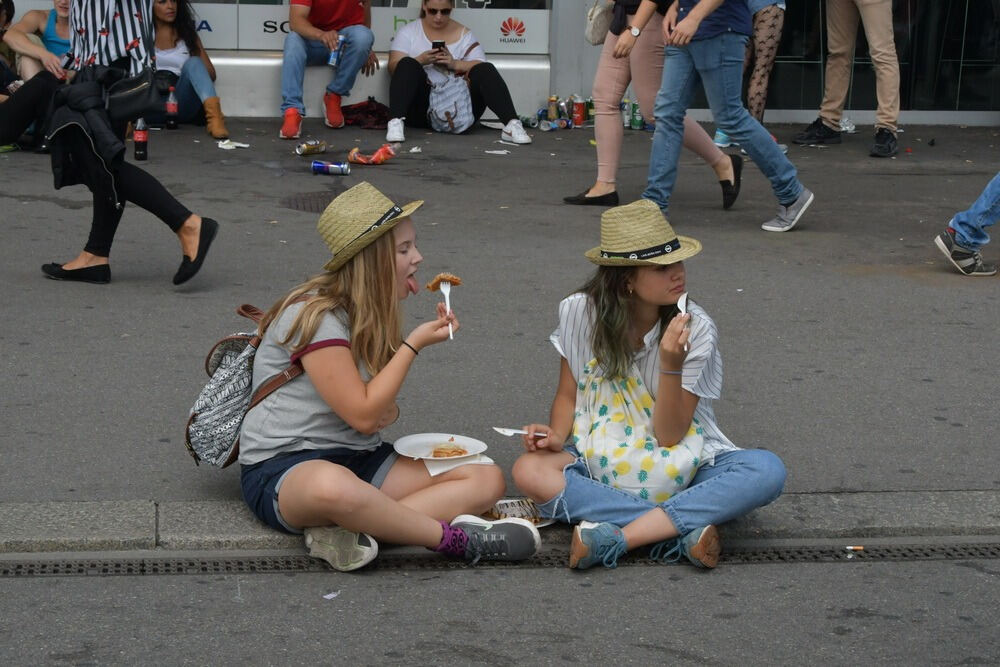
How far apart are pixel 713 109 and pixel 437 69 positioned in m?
4.28

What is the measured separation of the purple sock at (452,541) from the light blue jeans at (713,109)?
424cm

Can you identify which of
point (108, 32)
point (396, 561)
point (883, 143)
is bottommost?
point (396, 561)

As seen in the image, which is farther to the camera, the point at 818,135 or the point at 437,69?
the point at 437,69

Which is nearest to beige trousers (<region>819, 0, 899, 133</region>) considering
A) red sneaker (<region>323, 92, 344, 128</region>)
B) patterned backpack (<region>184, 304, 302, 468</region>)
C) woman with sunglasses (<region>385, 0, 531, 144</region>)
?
woman with sunglasses (<region>385, 0, 531, 144</region>)

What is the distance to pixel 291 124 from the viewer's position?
11.0m

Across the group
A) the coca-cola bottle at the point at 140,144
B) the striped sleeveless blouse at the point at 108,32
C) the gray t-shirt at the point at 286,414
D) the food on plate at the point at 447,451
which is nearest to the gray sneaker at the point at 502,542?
the food on plate at the point at 447,451

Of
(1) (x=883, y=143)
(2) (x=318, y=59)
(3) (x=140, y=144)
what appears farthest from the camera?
(2) (x=318, y=59)

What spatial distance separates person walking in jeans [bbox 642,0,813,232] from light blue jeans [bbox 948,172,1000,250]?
1082 mm

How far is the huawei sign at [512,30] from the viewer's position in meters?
12.1

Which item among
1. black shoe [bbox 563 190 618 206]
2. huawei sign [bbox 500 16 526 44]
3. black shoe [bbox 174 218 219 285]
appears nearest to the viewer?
black shoe [bbox 174 218 219 285]

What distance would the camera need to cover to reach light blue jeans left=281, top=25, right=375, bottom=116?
11.2 meters

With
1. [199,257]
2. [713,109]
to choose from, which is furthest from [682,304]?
[713,109]

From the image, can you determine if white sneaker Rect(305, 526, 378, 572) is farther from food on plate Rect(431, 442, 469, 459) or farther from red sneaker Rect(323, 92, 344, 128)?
red sneaker Rect(323, 92, 344, 128)

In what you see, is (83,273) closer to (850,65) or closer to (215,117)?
(215,117)
